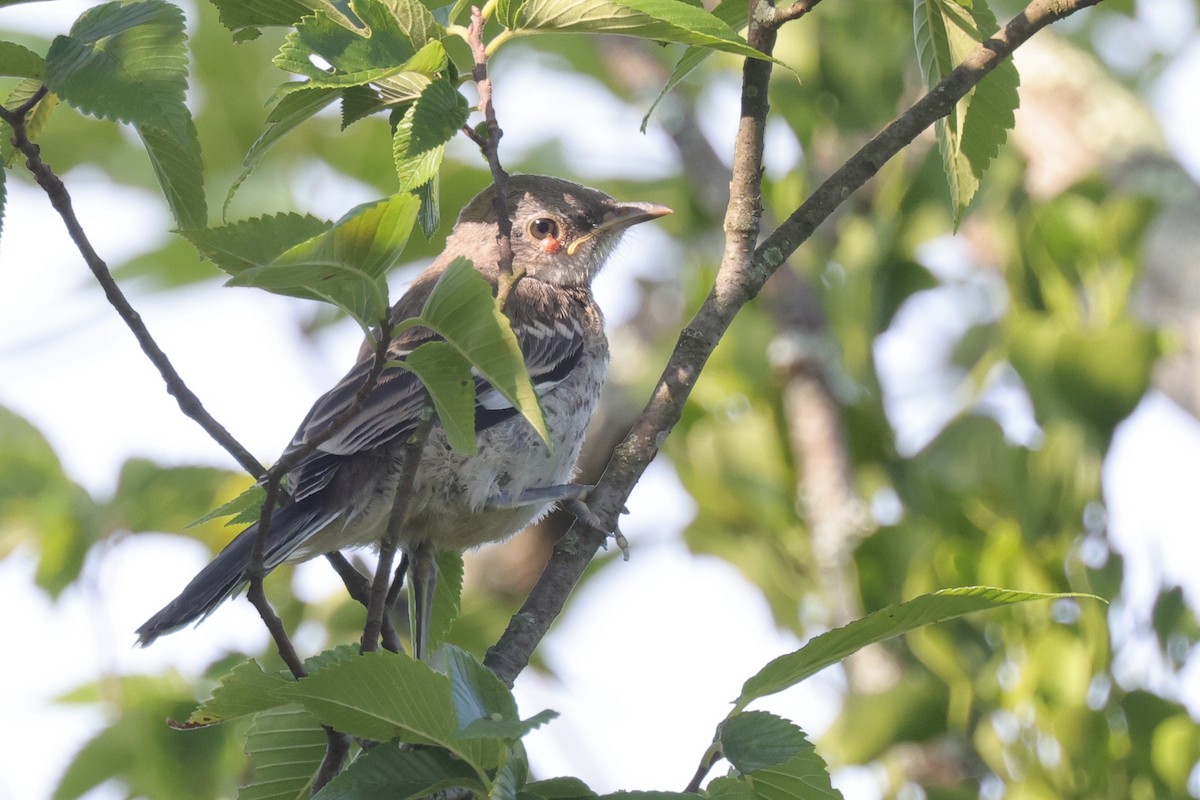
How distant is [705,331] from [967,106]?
690 millimetres

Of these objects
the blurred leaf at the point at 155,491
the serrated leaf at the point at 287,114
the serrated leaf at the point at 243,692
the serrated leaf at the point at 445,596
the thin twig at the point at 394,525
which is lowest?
the serrated leaf at the point at 243,692

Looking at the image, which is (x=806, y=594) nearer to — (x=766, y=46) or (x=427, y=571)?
(x=427, y=571)

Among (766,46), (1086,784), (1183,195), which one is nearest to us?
(766,46)

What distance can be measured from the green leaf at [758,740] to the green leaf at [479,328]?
56 cm

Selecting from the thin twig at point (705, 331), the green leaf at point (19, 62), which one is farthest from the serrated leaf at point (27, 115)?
the thin twig at point (705, 331)

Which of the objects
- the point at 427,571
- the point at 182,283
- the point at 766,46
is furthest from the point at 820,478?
the point at 182,283

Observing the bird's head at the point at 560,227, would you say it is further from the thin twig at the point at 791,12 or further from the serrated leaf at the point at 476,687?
the serrated leaf at the point at 476,687

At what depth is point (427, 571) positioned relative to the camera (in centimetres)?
333

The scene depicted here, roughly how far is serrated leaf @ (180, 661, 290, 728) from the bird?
71cm

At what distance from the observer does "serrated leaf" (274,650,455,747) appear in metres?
1.79

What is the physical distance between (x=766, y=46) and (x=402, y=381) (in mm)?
1367

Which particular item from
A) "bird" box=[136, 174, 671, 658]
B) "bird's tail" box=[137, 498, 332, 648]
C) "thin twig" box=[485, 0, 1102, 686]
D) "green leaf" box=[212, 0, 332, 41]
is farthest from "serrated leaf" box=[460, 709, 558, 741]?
"green leaf" box=[212, 0, 332, 41]

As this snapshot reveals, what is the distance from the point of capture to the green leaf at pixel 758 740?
1.90 m

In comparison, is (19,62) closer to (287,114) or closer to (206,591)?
(287,114)
